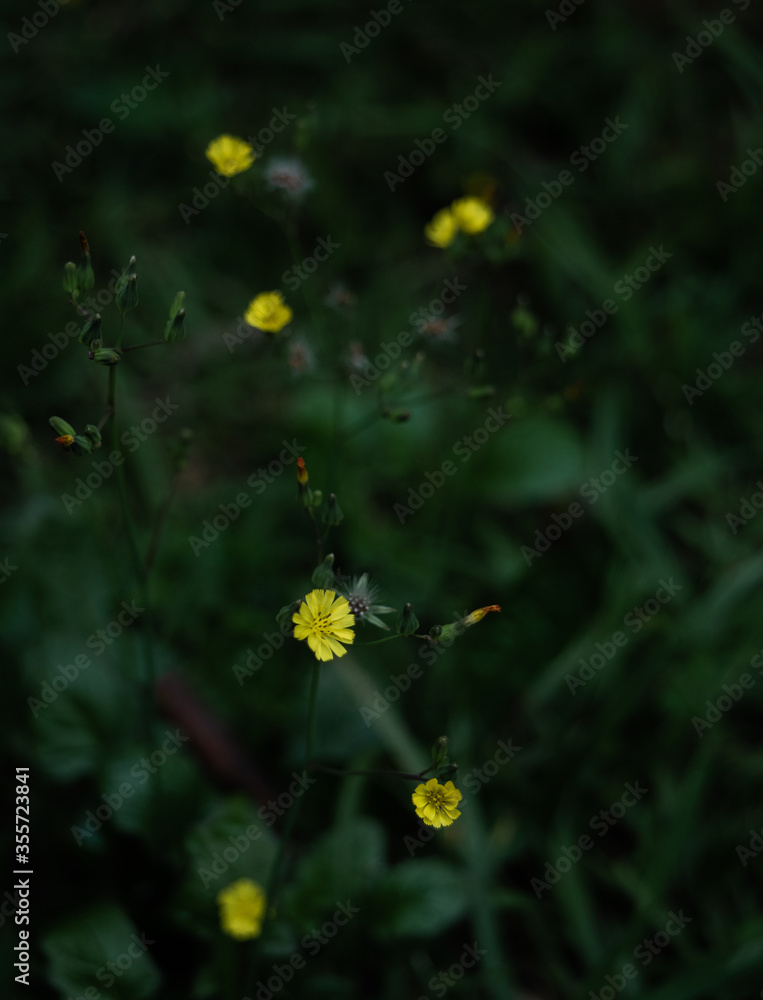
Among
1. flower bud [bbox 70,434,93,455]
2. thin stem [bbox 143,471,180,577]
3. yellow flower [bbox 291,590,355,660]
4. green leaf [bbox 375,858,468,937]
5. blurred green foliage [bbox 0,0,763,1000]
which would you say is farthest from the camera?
blurred green foliage [bbox 0,0,763,1000]

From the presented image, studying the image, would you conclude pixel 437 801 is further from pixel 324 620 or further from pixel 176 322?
pixel 176 322

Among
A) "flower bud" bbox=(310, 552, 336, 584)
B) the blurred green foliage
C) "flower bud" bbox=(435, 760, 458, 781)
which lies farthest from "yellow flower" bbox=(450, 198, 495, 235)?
"flower bud" bbox=(435, 760, 458, 781)

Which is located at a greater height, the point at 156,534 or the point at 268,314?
the point at 268,314

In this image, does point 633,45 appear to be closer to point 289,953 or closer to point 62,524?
point 62,524

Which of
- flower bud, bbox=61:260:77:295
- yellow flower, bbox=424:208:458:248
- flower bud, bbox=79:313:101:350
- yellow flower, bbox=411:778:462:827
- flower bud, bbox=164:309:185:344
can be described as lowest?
yellow flower, bbox=411:778:462:827

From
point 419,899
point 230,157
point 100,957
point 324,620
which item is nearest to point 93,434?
point 324,620

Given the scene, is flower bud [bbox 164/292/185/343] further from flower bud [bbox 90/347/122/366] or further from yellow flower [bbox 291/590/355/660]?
yellow flower [bbox 291/590/355/660]
